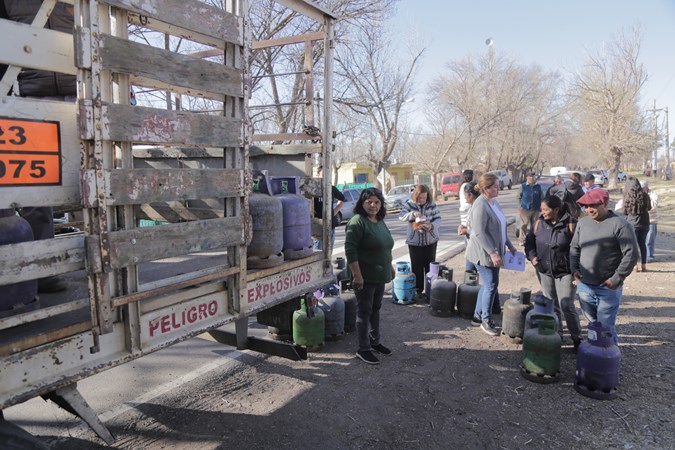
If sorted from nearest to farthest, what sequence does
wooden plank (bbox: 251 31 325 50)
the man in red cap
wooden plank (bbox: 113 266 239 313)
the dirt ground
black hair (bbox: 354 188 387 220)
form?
1. wooden plank (bbox: 113 266 239 313)
2. the dirt ground
3. wooden plank (bbox: 251 31 325 50)
4. the man in red cap
5. black hair (bbox: 354 188 387 220)

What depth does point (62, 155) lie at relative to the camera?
2.03 metres

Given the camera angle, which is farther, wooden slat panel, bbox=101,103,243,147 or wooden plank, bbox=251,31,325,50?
wooden plank, bbox=251,31,325,50

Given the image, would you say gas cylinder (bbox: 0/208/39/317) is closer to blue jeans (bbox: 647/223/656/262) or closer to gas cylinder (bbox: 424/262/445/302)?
gas cylinder (bbox: 424/262/445/302)

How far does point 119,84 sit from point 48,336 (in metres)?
1.21

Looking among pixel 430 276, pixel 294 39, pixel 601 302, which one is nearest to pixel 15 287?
pixel 294 39

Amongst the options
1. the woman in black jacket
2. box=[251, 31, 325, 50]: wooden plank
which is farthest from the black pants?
box=[251, 31, 325, 50]: wooden plank

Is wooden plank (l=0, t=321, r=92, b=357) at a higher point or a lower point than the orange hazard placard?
lower

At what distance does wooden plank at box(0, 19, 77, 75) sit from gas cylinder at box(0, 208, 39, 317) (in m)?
0.75

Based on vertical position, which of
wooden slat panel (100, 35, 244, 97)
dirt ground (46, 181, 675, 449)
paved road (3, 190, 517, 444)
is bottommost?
dirt ground (46, 181, 675, 449)

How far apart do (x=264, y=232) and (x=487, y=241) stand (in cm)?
310

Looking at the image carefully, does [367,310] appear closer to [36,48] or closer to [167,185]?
[167,185]

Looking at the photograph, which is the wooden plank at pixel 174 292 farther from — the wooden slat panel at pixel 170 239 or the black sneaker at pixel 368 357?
the black sneaker at pixel 368 357

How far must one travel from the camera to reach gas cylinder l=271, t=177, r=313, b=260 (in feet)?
11.9

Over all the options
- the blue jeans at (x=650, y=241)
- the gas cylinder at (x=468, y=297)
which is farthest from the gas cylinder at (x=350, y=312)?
the blue jeans at (x=650, y=241)
